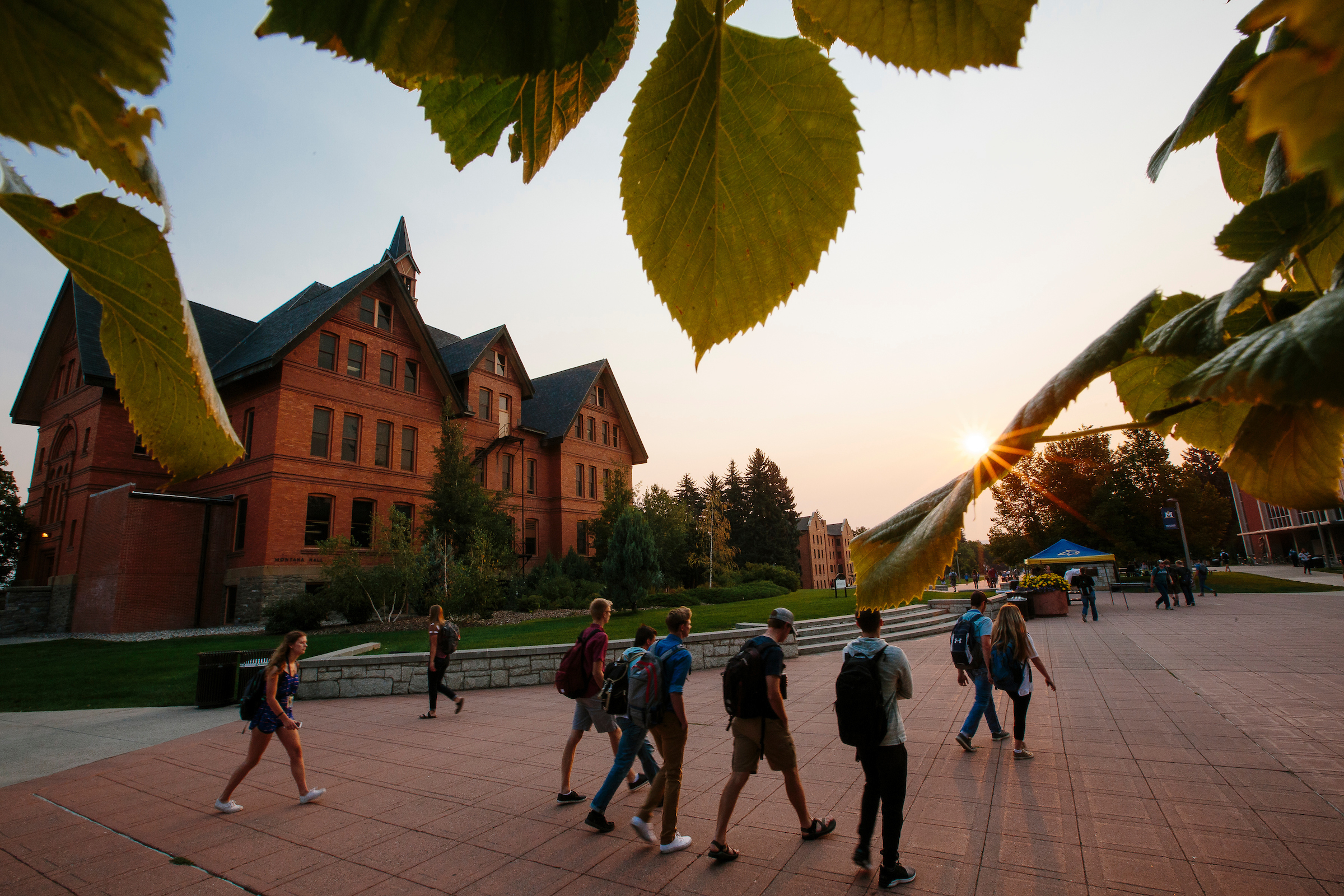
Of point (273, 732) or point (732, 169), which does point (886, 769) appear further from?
point (273, 732)

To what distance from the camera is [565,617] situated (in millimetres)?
23969

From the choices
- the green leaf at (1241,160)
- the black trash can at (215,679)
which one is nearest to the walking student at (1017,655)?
the green leaf at (1241,160)

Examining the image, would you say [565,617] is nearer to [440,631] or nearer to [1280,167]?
[440,631]

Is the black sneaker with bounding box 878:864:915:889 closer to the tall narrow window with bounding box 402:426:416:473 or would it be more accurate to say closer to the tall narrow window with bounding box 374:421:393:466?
the tall narrow window with bounding box 374:421:393:466

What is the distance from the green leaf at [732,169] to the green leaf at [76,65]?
372 millimetres

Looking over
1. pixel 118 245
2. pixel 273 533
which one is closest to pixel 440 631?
pixel 118 245

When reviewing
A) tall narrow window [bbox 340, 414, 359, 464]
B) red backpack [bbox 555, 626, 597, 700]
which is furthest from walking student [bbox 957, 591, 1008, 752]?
tall narrow window [bbox 340, 414, 359, 464]

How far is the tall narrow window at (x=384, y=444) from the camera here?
96.5ft

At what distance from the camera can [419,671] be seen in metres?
13.9

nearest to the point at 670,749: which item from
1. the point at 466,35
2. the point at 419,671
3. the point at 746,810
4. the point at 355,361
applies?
the point at 746,810

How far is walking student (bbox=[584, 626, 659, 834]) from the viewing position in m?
6.38

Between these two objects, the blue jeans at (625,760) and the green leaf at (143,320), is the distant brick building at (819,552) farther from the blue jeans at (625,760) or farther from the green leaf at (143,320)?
the green leaf at (143,320)

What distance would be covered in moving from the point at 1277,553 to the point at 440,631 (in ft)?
277

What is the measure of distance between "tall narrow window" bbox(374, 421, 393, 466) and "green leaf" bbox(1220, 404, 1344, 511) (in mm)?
31493
